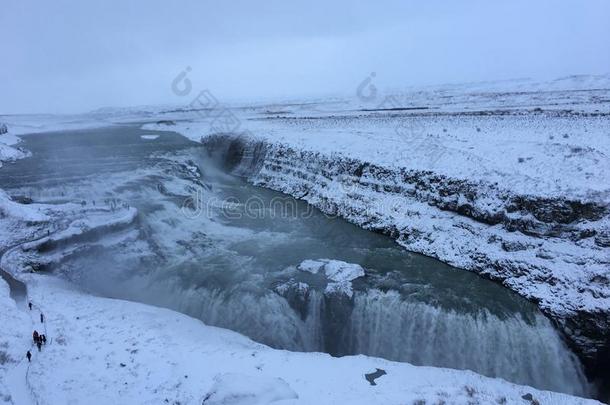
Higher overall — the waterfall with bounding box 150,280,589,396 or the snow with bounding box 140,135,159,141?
the snow with bounding box 140,135,159,141

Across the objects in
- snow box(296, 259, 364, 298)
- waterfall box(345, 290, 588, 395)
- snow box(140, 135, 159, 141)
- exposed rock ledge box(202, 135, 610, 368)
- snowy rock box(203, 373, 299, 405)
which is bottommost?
waterfall box(345, 290, 588, 395)

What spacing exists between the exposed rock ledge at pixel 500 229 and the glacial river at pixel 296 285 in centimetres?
91

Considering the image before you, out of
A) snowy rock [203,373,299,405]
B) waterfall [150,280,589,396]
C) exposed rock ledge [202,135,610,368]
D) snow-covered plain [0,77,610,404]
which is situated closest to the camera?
A: snowy rock [203,373,299,405]

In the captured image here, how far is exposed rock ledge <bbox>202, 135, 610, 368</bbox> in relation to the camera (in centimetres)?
1817

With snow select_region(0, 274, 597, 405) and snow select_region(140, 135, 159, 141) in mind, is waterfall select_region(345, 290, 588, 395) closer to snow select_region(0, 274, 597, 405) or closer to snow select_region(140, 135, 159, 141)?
snow select_region(0, 274, 597, 405)

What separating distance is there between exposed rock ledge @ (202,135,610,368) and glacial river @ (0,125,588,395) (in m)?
0.91

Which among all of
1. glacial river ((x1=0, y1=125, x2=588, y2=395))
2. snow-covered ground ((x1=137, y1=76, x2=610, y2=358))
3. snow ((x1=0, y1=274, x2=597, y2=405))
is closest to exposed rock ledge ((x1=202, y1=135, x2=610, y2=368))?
snow-covered ground ((x1=137, y1=76, x2=610, y2=358))

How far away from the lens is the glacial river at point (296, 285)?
17.2m

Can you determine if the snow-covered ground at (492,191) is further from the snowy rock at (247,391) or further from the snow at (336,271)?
the snowy rock at (247,391)

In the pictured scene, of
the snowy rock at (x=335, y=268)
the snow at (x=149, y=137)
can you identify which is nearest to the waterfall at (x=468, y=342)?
the snowy rock at (x=335, y=268)

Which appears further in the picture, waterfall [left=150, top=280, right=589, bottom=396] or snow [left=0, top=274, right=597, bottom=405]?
waterfall [left=150, top=280, right=589, bottom=396]

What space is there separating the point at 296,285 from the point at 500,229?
1177 cm

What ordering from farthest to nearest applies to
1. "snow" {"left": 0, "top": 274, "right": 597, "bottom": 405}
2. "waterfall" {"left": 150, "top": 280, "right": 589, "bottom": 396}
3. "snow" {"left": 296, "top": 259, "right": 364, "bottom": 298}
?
"snow" {"left": 296, "top": 259, "right": 364, "bottom": 298} < "waterfall" {"left": 150, "top": 280, "right": 589, "bottom": 396} < "snow" {"left": 0, "top": 274, "right": 597, "bottom": 405}

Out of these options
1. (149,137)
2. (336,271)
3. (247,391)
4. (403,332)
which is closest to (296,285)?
(336,271)
